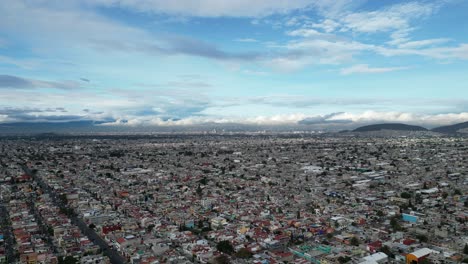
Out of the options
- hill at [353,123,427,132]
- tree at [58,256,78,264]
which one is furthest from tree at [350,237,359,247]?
hill at [353,123,427,132]

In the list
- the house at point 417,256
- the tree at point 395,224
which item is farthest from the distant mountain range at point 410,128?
the house at point 417,256

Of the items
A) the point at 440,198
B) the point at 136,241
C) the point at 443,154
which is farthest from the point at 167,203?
the point at 443,154

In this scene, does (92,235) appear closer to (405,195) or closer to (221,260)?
(221,260)

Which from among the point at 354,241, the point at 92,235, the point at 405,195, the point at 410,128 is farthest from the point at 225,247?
the point at 410,128

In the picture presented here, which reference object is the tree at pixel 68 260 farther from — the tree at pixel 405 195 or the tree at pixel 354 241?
the tree at pixel 405 195

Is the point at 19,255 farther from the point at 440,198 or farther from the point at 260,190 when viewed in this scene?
the point at 440,198

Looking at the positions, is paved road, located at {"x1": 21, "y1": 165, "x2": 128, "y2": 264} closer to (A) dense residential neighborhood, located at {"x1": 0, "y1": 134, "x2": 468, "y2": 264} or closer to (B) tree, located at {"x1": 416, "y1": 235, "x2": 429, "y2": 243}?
(A) dense residential neighborhood, located at {"x1": 0, "y1": 134, "x2": 468, "y2": 264}
